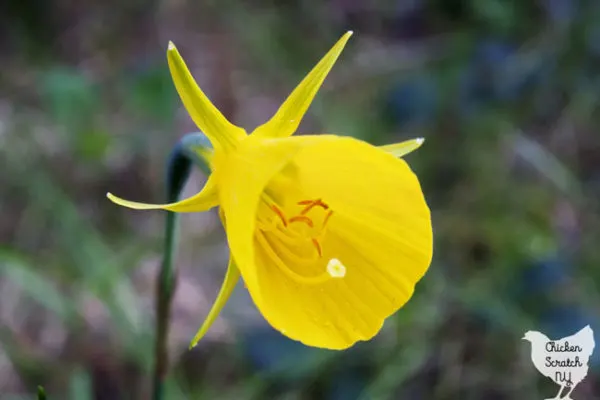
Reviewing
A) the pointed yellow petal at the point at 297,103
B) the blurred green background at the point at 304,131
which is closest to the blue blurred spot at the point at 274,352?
the blurred green background at the point at 304,131

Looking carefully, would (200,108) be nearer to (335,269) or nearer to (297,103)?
(297,103)

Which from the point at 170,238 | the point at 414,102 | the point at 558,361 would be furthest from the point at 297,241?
the point at 414,102

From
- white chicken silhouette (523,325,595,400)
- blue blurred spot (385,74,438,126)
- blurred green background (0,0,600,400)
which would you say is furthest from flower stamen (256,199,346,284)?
blue blurred spot (385,74,438,126)

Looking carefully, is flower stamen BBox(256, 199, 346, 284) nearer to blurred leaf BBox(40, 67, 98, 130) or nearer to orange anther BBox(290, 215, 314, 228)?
orange anther BBox(290, 215, 314, 228)

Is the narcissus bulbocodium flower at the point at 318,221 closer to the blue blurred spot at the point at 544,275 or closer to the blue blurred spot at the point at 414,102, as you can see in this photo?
the blue blurred spot at the point at 544,275

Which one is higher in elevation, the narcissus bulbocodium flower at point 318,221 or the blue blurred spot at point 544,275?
the narcissus bulbocodium flower at point 318,221

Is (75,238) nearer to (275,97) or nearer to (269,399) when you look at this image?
(269,399)
